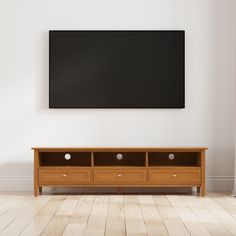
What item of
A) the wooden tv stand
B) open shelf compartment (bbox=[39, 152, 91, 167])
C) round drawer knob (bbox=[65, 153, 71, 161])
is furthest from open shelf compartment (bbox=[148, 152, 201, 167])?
round drawer knob (bbox=[65, 153, 71, 161])

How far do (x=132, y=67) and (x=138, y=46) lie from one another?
234 mm

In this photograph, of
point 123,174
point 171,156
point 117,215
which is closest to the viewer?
point 117,215

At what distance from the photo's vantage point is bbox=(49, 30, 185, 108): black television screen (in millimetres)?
5305

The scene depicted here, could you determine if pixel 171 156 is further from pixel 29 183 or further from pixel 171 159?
pixel 29 183

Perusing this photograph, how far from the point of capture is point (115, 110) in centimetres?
535

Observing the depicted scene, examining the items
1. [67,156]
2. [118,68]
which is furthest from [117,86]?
[67,156]

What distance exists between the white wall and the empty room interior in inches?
0.4

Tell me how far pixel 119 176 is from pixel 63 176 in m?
0.56

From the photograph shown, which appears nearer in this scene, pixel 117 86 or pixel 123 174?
pixel 123 174

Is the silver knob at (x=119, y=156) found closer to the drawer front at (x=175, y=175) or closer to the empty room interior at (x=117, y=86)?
the empty room interior at (x=117, y=86)

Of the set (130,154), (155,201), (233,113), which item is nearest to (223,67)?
(233,113)

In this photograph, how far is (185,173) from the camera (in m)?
4.98

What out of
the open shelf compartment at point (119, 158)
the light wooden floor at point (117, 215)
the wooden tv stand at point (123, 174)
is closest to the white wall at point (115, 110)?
the open shelf compartment at point (119, 158)

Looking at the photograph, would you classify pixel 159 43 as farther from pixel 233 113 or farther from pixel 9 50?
pixel 9 50
